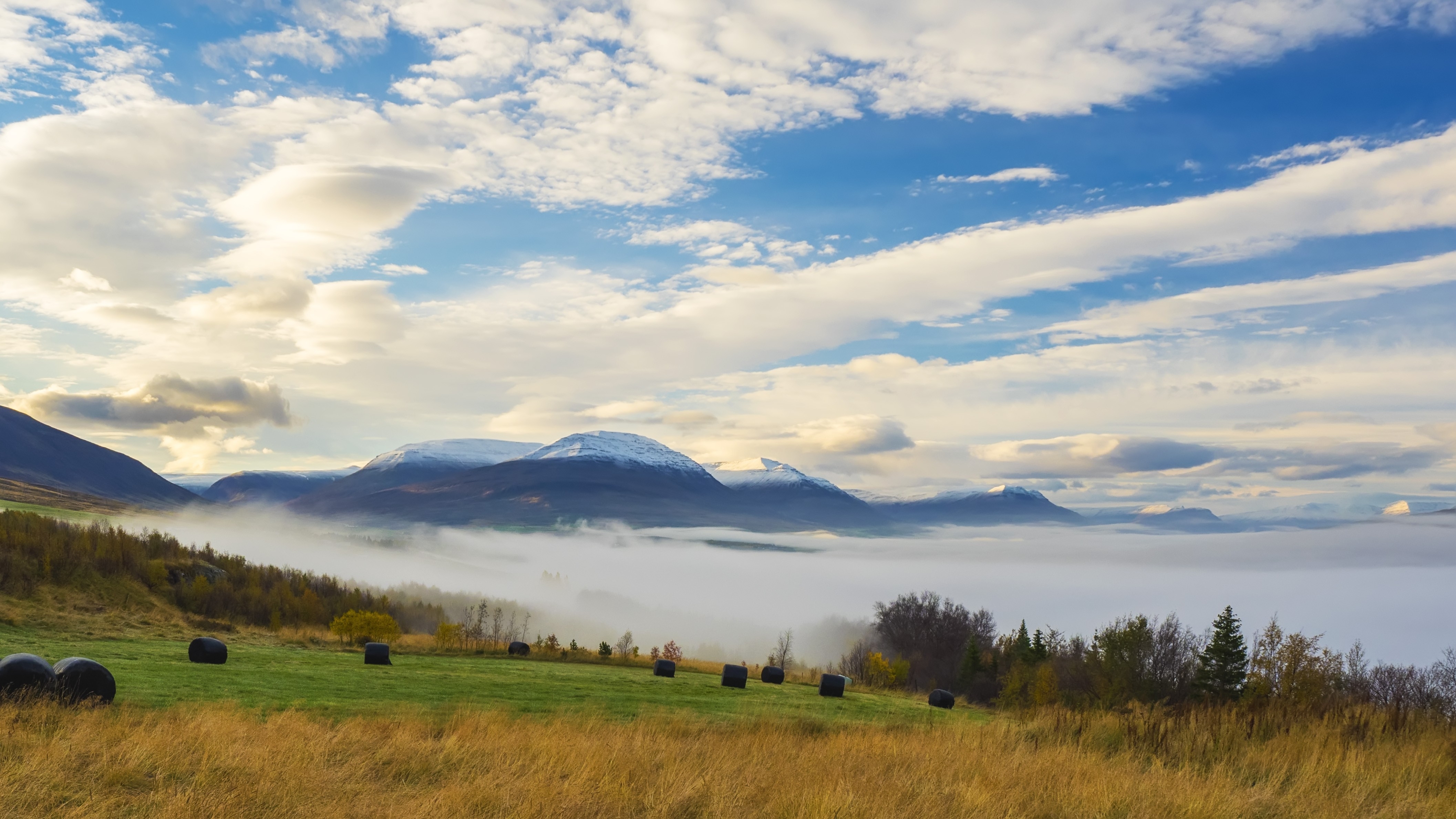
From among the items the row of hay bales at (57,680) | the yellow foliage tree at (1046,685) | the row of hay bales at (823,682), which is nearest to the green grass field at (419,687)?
the row of hay bales at (823,682)

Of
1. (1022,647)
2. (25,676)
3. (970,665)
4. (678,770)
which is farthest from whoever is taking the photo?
(1022,647)

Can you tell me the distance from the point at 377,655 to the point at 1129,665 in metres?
85.4

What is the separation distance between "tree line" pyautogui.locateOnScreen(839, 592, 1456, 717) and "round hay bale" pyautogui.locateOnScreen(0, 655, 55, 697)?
177 feet

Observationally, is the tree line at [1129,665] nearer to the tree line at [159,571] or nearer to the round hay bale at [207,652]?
the round hay bale at [207,652]

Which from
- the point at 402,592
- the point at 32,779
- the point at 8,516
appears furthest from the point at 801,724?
the point at 402,592

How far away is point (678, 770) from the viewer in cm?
1348

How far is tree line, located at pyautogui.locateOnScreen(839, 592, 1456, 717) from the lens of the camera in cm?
8488

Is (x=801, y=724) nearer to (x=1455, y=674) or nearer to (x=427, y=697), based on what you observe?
(x=427, y=697)

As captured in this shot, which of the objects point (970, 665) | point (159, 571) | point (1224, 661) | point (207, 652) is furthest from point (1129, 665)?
point (159, 571)

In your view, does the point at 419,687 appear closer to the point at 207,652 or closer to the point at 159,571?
the point at 207,652

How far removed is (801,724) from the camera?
2314 centimetres

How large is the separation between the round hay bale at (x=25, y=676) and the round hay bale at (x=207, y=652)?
13.5 metres

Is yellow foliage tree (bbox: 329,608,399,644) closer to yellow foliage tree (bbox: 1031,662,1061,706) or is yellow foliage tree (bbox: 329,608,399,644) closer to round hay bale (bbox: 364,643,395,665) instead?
round hay bale (bbox: 364,643,395,665)

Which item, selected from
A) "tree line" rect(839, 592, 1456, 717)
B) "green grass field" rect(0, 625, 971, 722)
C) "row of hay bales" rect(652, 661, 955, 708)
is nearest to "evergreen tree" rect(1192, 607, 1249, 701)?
"tree line" rect(839, 592, 1456, 717)
